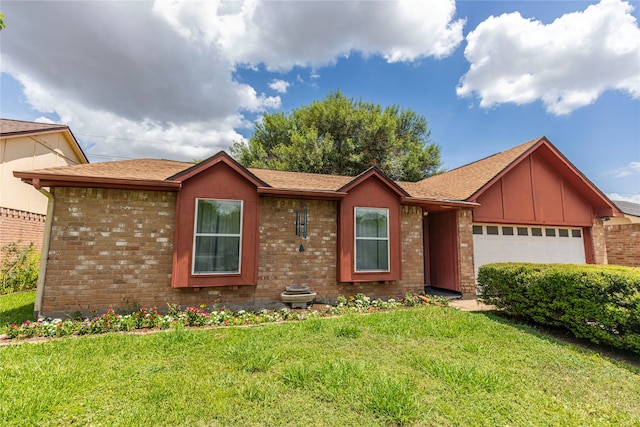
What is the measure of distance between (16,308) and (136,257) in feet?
12.6

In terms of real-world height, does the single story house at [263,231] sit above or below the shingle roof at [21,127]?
below

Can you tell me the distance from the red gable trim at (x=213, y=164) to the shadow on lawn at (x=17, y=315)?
13.8 ft

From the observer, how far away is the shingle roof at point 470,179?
9.30m

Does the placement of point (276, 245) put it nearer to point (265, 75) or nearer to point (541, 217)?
point (541, 217)

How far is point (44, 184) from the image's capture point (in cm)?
578

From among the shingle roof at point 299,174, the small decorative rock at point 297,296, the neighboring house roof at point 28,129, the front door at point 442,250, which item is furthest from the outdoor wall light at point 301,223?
the neighboring house roof at point 28,129

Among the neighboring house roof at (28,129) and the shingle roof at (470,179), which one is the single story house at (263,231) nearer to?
the shingle roof at (470,179)

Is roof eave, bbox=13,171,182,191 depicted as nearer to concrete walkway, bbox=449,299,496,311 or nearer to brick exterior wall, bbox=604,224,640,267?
concrete walkway, bbox=449,299,496,311

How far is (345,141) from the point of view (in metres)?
20.0

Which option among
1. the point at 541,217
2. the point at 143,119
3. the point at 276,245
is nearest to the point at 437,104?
the point at 541,217

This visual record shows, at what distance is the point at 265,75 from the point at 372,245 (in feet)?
46.2

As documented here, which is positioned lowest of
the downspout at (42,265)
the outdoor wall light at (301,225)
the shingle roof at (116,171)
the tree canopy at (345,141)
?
the downspout at (42,265)

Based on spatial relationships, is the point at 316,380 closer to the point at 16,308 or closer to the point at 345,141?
the point at 16,308

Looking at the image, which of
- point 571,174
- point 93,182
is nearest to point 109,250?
point 93,182
